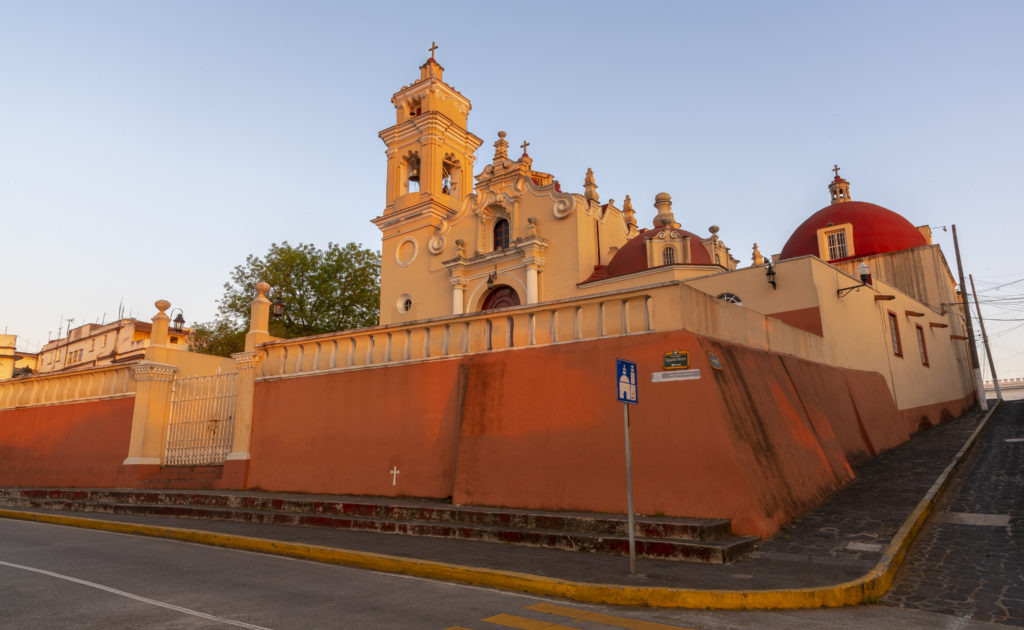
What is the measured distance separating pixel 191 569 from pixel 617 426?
5.76 meters

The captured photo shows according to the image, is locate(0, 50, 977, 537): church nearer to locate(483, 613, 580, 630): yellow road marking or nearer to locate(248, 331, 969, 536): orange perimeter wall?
locate(248, 331, 969, 536): orange perimeter wall

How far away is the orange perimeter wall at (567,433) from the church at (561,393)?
0.11 ft

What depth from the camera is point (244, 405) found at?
43.4ft

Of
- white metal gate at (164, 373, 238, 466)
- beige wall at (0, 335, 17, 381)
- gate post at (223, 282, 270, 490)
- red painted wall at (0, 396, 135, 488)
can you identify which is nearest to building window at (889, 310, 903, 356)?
gate post at (223, 282, 270, 490)

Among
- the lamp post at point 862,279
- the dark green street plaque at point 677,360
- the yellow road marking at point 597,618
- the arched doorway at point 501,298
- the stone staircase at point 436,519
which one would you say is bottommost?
the yellow road marking at point 597,618

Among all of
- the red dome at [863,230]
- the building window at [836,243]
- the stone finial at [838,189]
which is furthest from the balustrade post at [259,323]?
the stone finial at [838,189]

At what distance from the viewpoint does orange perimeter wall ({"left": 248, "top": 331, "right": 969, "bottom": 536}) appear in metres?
8.13

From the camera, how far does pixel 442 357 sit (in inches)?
435

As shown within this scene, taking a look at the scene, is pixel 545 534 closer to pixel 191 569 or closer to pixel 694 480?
pixel 694 480

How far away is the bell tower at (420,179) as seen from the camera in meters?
26.2

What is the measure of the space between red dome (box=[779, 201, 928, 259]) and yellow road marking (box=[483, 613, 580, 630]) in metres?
27.0

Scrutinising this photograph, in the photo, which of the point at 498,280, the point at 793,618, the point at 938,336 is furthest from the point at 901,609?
the point at 938,336

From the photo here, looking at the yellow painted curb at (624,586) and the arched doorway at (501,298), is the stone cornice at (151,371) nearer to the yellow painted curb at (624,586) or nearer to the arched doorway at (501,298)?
the yellow painted curb at (624,586)

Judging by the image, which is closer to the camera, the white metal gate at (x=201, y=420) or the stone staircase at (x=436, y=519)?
the stone staircase at (x=436, y=519)
